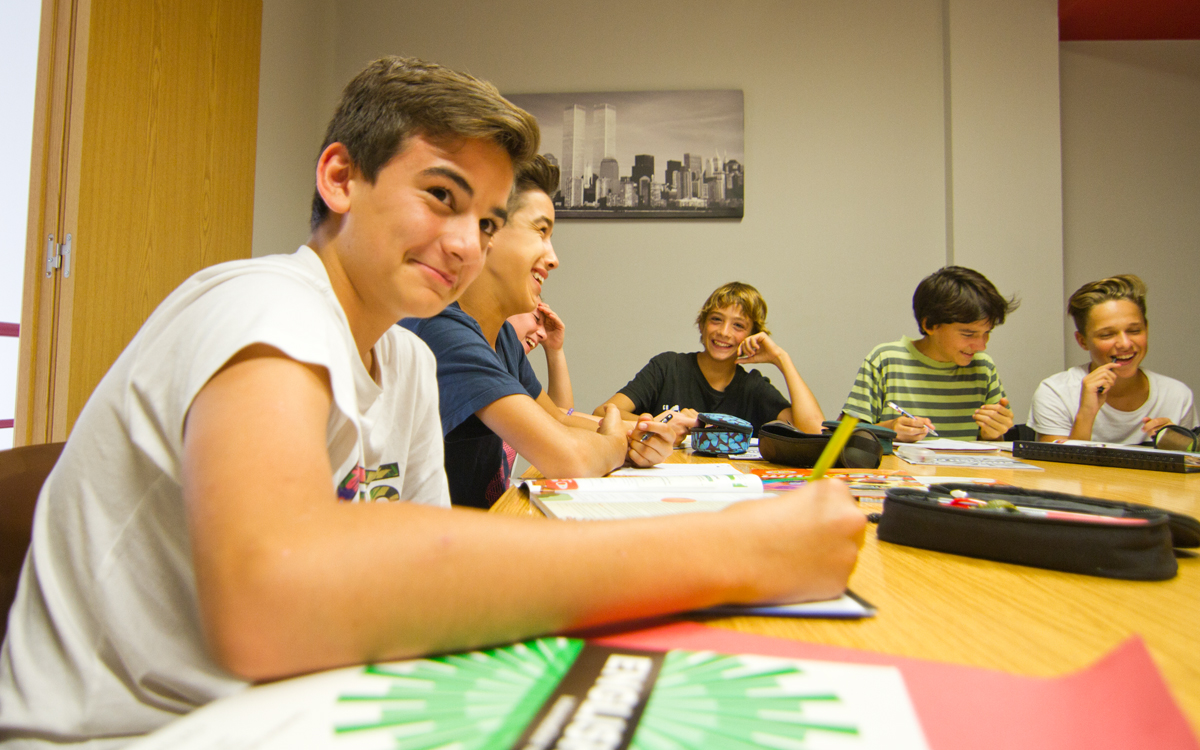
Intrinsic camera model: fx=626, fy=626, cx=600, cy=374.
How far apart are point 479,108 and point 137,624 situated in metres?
0.57

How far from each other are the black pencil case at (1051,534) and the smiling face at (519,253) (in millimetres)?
994

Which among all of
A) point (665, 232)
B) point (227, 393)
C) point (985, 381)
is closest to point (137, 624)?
point (227, 393)

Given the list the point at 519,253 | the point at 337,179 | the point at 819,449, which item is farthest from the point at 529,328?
the point at 337,179

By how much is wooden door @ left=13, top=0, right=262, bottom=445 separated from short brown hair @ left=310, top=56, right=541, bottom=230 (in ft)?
5.45

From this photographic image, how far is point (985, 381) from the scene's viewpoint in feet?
7.90

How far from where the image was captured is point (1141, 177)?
3.09m

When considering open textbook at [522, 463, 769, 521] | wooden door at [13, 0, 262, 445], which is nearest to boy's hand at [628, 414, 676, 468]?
open textbook at [522, 463, 769, 521]

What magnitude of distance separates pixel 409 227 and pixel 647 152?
2633 millimetres

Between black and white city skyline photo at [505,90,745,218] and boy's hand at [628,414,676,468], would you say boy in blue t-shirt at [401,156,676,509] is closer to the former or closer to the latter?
boy's hand at [628,414,676,468]

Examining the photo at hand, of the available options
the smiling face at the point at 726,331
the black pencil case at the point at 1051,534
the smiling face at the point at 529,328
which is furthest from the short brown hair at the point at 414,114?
the smiling face at the point at 726,331

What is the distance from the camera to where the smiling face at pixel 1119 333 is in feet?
7.21

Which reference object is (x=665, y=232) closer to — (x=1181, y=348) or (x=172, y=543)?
(x=1181, y=348)

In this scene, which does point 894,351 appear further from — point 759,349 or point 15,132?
point 15,132

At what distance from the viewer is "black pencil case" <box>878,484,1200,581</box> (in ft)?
1.73
